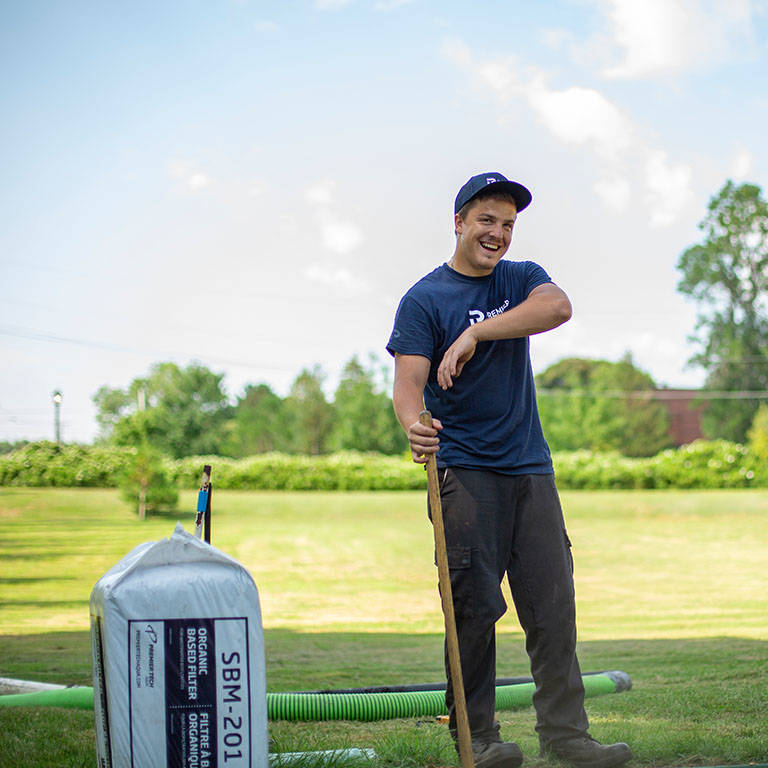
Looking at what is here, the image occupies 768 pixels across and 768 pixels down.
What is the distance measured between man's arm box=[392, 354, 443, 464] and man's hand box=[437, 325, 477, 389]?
0.13 metres

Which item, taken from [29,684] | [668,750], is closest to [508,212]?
[668,750]

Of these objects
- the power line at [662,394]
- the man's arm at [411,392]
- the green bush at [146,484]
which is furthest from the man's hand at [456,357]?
the power line at [662,394]

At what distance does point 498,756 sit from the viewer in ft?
9.91

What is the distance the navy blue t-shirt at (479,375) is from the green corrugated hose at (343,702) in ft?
5.08

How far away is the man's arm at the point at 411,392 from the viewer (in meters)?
2.95

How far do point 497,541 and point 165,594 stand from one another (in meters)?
1.24

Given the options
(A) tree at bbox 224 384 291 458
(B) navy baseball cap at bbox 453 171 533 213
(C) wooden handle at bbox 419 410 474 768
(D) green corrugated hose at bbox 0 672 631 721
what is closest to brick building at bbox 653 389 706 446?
(A) tree at bbox 224 384 291 458

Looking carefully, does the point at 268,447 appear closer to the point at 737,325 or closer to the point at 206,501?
the point at 737,325

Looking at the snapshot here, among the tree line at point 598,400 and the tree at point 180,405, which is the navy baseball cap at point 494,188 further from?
the tree at point 180,405

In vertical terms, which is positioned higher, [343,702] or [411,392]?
[411,392]

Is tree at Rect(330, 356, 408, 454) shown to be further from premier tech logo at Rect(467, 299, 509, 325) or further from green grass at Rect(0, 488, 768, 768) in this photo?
premier tech logo at Rect(467, 299, 509, 325)

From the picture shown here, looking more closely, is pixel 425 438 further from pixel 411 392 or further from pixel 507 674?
pixel 507 674

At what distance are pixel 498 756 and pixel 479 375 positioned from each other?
1253 millimetres

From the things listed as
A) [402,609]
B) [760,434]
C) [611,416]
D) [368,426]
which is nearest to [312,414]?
[368,426]
